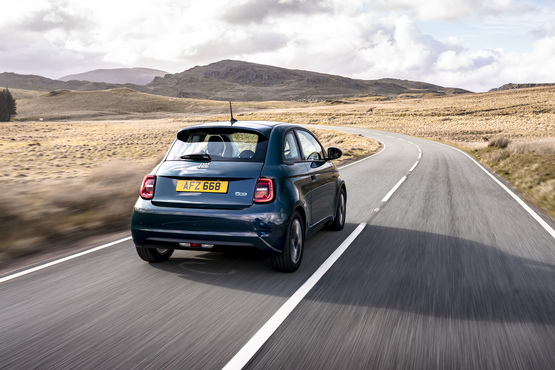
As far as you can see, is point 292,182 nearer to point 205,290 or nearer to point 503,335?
point 205,290

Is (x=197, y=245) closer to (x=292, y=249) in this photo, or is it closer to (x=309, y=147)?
(x=292, y=249)

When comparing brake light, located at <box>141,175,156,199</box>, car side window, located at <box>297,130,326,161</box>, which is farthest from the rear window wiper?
car side window, located at <box>297,130,326,161</box>

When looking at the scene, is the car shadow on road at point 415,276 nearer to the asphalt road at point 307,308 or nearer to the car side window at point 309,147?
the asphalt road at point 307,308

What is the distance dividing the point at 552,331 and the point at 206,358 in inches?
105

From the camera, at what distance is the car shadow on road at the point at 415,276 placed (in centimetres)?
444

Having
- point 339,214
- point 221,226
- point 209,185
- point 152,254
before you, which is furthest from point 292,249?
point 339,214

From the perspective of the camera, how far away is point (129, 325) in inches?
153

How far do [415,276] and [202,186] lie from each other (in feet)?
8.08

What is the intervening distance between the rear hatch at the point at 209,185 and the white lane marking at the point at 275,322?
3.33 feet

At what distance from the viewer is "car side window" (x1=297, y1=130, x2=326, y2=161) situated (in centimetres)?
643

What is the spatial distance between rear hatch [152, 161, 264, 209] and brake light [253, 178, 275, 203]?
0.04 meters

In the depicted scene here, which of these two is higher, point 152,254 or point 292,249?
point 292,249

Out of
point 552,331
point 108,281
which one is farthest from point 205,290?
point 552,331

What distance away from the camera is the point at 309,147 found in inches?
263
